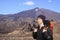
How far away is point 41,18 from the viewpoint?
22.1 ft

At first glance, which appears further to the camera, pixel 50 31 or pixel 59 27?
pixel 59 27

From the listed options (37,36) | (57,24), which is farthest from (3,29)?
(37,36)

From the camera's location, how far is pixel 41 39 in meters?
6.50

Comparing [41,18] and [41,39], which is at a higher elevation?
[41,18]

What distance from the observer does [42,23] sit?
6645 millimetres

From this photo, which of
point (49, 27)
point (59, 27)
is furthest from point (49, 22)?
point (59, 27)

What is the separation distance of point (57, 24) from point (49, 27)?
34635 millimetres

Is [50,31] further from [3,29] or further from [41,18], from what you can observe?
[3,29]

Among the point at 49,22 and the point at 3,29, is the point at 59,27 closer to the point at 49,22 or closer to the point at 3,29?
the point at 3,29

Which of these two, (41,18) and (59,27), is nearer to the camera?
(41,18)

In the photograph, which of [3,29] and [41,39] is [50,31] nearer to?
[41,39]

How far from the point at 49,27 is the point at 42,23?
201mm

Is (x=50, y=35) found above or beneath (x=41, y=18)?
beneath

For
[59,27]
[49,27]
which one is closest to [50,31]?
[49,27]
